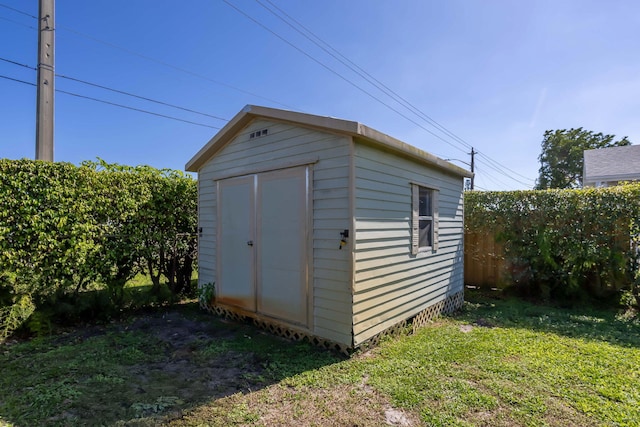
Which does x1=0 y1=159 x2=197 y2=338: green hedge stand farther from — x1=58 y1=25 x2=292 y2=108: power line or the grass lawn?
x1=58 y1=25 x2=292 y2=108: power line

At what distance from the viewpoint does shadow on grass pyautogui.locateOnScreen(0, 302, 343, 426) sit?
2.36 m

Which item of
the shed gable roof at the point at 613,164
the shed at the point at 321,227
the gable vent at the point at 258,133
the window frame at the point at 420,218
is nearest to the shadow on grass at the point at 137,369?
the shed at the point at 321,227

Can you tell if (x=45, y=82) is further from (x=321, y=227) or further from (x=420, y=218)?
(x=420, y=218)

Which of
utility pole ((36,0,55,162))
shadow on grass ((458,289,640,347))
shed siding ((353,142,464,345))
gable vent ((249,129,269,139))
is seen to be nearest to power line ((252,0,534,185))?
utility pole ((36,0,55,162))

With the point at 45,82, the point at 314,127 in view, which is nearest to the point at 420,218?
the point at 314,127

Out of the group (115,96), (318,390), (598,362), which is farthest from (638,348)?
(115,96)

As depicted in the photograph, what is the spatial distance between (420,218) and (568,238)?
10.8 ft

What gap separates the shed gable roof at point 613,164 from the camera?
11.4 metres

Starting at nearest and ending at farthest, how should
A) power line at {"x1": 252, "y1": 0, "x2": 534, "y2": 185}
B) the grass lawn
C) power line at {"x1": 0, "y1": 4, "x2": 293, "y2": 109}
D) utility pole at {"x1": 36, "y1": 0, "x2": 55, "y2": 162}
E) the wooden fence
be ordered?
the grass lawn → utility pole at {"x1": 36, "y1": 0, "x2": 55, "y2": 162} → the wooden fence → power line at {"x1": 0, "y1": 4, "x2": 293, "y2": 109} → power line at {"x1": 252, "y1": 0, "x2": 534, "y2": 185}

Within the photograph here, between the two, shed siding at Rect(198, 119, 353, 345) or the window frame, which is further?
the window frame

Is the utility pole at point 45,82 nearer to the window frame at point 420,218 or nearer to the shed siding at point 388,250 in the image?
the shed siding at point 388,250

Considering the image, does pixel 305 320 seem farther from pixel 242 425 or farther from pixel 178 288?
pixel 178 288

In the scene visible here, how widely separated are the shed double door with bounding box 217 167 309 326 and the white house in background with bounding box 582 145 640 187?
12901 mm

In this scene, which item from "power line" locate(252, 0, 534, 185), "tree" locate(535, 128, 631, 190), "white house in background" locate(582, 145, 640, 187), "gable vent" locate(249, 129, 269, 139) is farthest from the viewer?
"tree" locate(535, 128, 631, 190)
